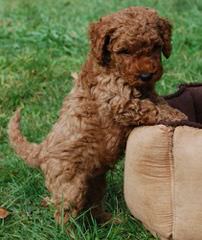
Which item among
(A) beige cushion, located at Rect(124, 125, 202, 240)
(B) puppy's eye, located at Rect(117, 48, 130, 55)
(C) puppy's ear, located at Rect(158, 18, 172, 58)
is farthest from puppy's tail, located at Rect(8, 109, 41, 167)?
(C) puppy's ear, located at Rect(158, 18, 172, 58)

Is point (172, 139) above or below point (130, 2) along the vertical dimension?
above

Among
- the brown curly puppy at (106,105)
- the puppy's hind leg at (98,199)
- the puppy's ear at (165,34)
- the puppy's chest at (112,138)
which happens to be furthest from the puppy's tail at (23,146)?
the puppy's ear at (165,34)

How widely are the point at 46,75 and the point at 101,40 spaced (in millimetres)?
2970

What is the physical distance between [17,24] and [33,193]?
442cm

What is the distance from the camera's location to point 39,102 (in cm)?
645

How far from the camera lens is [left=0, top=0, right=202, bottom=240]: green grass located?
4348 mm

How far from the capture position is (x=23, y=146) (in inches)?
181

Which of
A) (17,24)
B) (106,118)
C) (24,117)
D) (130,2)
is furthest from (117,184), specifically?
(130,2)

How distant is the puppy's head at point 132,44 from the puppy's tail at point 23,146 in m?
0.84

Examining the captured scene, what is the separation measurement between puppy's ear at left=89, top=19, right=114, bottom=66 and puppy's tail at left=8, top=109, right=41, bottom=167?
822mm

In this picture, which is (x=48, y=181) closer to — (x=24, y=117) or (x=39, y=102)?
(x=24, y=117)

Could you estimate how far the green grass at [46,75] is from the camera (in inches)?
171

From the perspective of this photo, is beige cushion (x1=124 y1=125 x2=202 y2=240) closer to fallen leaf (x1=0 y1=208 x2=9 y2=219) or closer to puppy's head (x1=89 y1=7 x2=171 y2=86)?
puppy's head (x1=89 y1=7 x2=171 y2=86)

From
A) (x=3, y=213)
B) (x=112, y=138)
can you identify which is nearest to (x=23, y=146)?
(x=3, y=213)
